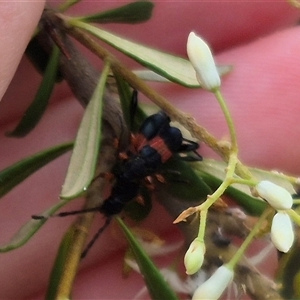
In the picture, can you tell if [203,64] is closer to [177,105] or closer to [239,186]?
[239,186]

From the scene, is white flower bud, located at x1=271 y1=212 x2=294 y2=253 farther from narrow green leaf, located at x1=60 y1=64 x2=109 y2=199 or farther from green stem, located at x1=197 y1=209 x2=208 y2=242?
narrow green leaf, located at x1=60 y1=64 x2=109 y2=199

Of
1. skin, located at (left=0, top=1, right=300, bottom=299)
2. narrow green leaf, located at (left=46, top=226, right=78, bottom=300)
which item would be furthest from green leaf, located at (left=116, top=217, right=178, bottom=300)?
skin, located at (left=0, top=1, right=300, bottom=299)

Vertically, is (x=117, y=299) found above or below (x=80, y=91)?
below

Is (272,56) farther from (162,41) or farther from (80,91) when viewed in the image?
(80,91)

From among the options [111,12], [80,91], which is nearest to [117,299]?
[80,91]

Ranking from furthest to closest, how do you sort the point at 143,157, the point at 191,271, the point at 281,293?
the point at 143,157, the point at 281,293, the point at 191,271

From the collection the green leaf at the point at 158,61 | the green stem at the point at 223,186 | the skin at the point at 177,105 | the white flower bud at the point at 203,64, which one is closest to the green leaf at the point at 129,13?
the green leaf at the point at 158,61

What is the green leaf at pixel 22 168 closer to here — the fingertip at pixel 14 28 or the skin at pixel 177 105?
the fingertip at pixel 14 28
